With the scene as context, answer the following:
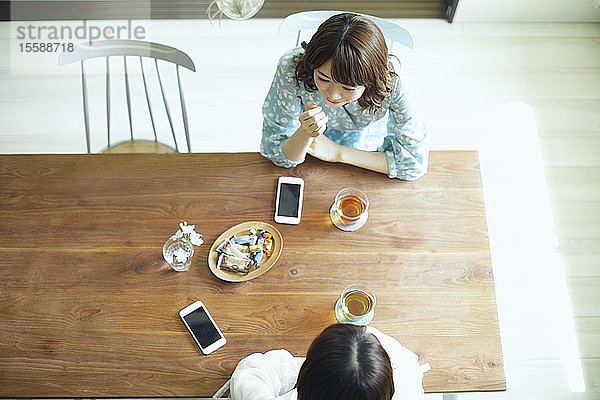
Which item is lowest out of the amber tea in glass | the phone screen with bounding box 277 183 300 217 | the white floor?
the white floor

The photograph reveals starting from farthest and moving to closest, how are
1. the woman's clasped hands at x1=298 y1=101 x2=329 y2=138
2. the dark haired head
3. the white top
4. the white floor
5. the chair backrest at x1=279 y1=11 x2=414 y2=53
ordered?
1. the white floor
2. the chair backrest at x1=279 y1=11 x2=414 y2=53
3. the woman's clasped hands at x1=298 y1=101 x2=329 y2=138
4. the white top
5. the dark haired head

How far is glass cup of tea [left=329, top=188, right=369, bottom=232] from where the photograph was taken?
1.90 m

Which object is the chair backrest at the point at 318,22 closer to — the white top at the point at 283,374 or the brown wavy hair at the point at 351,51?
the brown wavy hair at the point at 351,51

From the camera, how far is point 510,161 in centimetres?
295

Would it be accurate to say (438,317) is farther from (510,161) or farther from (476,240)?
(510,161)

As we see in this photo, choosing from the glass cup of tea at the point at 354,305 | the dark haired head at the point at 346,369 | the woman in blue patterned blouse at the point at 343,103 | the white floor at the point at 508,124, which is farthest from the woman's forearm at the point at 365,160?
the white floor at the point at 508,124

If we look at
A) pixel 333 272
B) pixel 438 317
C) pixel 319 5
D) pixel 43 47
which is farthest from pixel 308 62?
pixel 43 47

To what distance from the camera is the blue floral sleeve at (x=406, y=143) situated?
1.94 metres

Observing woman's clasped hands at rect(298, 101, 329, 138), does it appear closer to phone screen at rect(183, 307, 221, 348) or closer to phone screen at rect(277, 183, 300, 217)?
phone screen at rect(277, 183, 300, 217)

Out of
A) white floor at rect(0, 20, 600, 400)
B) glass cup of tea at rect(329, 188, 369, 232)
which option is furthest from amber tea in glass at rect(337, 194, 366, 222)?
white floor at rect(0, 20, 600, 400)

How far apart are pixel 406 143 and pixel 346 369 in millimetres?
799

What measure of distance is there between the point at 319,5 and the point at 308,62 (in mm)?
1533

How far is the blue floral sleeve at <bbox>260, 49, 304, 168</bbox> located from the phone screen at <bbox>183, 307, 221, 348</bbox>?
0.48m

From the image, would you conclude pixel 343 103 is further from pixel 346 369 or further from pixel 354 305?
pixel 346 369
